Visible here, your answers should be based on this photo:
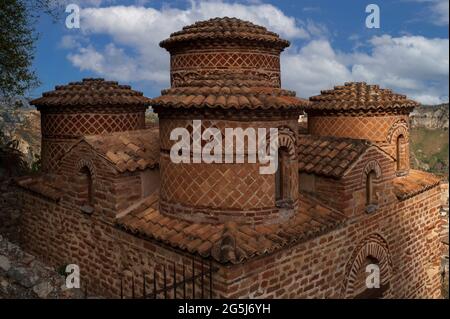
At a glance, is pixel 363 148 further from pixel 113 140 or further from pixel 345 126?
pixel 113 140

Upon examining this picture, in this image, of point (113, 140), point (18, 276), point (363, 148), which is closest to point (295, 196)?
point (363, 148)

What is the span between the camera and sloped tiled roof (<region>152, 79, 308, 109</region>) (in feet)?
21.7

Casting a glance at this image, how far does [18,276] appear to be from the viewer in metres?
7.42

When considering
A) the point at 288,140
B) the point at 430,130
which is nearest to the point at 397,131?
the point at 288,140

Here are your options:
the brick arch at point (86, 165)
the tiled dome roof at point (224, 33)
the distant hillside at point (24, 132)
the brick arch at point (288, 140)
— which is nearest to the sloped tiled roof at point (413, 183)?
the brick arch at point (288, 140)

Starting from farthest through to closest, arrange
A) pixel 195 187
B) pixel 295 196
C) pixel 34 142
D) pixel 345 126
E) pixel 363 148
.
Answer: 1. pixel 34 142
2. pixel 345 126
3. pixel 363 148
4. pixel 295 196
5. pixel 195 187

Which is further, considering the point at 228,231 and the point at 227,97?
the point at 227,97

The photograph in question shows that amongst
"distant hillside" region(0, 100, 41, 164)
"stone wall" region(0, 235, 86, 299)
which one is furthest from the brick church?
"distant hillside" region(0, 100, 41, 164)

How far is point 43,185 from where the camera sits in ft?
33.4

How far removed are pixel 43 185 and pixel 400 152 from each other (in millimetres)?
9160

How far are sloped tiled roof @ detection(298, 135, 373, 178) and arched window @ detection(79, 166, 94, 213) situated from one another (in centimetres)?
422

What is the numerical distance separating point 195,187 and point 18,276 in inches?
140

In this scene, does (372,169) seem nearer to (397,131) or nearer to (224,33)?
(397,131)

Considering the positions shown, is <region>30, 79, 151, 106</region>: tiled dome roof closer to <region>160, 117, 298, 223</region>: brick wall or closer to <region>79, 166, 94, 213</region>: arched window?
<region>79, 166, 94, 213</region>: arched window
